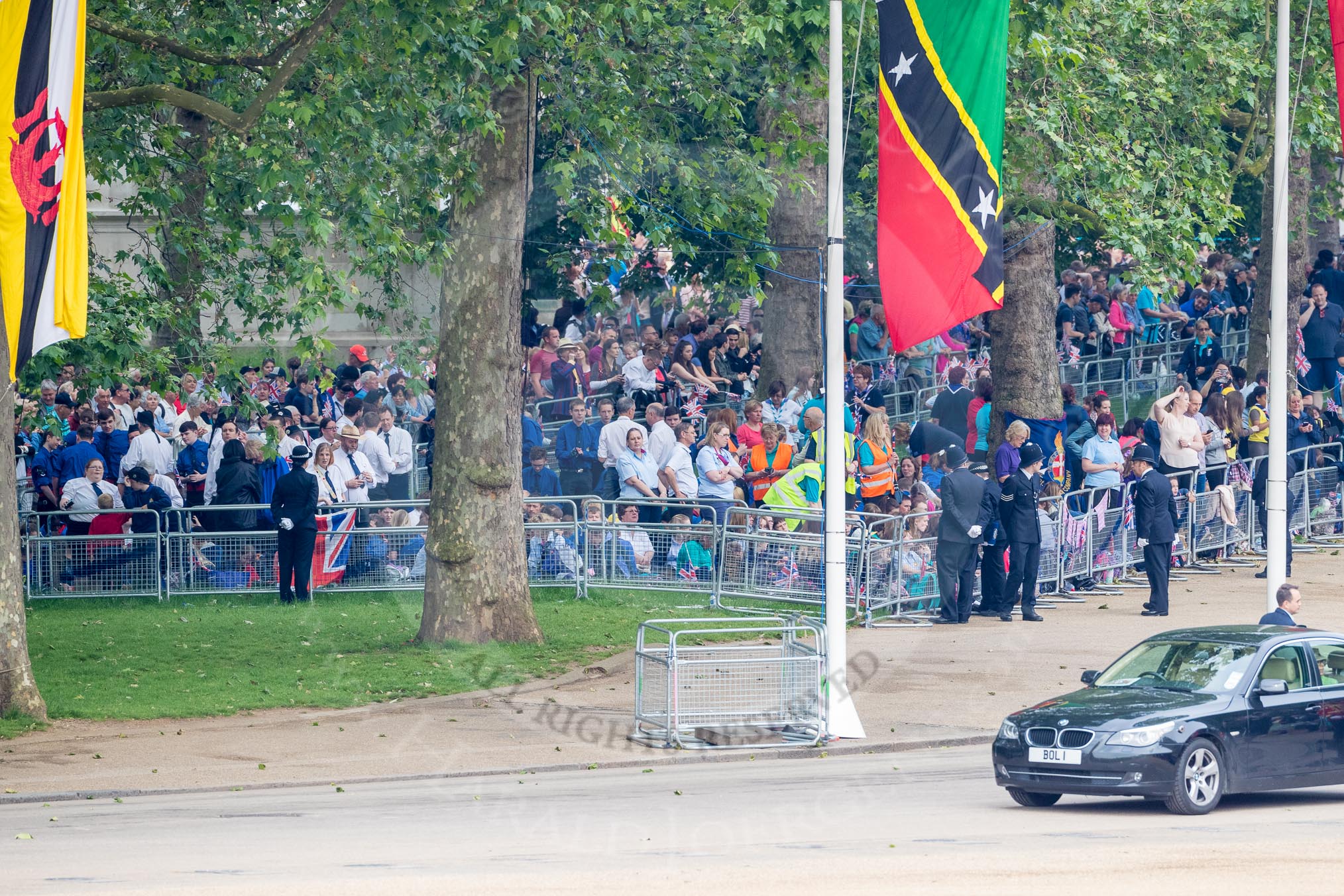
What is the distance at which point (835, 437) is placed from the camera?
15.9 meters

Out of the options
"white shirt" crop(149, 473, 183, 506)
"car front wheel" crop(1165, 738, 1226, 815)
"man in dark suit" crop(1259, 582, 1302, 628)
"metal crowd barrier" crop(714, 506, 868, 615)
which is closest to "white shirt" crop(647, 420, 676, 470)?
"metal crowd barrier" crop(714, 506, 868, 615)

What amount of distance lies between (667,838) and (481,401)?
8.68m

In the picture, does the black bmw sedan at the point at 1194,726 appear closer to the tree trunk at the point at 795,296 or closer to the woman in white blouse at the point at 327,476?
the woman in white blouse at the point at 327,476

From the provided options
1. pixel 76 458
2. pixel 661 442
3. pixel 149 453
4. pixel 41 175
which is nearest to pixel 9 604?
pixel 41 175

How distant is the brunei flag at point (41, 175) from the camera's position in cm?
1459

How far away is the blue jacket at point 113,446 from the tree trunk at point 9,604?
8.30 m

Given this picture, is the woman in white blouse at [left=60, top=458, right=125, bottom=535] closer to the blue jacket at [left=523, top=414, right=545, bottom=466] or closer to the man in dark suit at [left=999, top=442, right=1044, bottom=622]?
the blue jacket at [left=523, top=414, right=545, bottom=466]

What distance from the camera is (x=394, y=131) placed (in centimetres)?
1781

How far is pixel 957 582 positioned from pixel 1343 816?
9.29 metres

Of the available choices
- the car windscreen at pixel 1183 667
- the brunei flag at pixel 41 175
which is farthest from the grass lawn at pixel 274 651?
the car windscreen at pixel 1183 667

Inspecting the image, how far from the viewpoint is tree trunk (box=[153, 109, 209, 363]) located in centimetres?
2033

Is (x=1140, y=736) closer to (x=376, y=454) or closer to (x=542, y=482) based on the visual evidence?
(x=542, y=482)

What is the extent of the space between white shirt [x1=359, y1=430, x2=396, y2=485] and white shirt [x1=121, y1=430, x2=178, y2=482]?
2.57m

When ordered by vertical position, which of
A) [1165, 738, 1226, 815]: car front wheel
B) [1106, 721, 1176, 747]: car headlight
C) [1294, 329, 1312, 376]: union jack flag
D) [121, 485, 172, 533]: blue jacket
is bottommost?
[1165, 738, 1226, 815]: car front wheel
